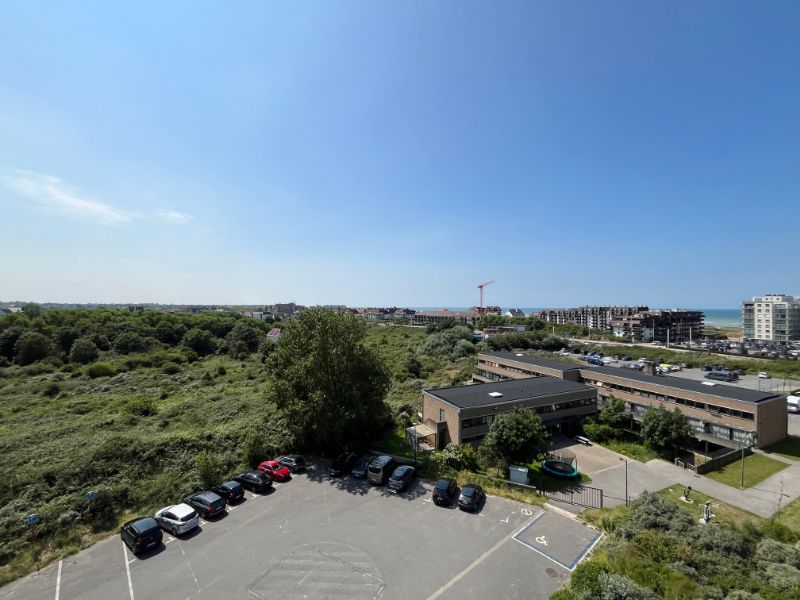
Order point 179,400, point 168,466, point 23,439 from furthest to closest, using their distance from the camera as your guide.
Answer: point 179,400
point 23,439
point 168,466

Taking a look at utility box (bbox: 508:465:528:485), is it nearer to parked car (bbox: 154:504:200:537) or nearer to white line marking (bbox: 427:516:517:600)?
white line marking (bbox: 427:516:517:600)

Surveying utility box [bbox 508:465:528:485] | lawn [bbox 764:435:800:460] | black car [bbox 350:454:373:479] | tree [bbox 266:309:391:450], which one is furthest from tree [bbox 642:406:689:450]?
black car [bbox 350:454:373:479]

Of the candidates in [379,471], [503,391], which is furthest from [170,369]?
[503,391]

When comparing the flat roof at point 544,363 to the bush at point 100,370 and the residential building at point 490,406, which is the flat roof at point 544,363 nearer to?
the residential building at point 490,406

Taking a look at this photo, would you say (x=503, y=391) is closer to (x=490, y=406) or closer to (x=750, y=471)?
(x=490, y=406)

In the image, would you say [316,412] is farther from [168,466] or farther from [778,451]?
[778,451]

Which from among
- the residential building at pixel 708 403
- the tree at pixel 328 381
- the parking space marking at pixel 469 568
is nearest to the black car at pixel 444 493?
the parking space marking at pixel 469 568

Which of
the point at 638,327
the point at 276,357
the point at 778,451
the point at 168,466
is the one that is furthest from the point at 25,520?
the point at 638,327
